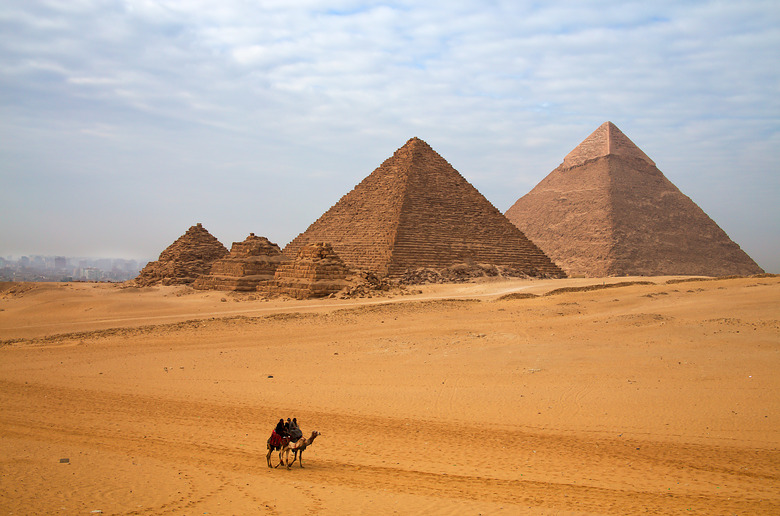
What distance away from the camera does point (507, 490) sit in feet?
14.3

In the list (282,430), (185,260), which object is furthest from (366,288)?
(282,430)

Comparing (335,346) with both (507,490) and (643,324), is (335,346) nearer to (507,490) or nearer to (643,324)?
(643,324)

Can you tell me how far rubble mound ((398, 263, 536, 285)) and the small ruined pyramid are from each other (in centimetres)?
1065

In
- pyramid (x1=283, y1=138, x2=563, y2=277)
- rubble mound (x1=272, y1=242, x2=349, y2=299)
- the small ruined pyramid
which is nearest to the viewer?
rubble mound (x1=272, y1=242, x2=349, y2=299)

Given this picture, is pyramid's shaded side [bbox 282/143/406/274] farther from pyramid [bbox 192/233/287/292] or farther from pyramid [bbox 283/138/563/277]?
pyramid [bbox 192/233/287/292]

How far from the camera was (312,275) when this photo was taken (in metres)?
22.3

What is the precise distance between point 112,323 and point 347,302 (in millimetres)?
7146

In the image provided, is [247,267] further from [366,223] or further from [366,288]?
[366,223]

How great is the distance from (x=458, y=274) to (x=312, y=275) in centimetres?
1239

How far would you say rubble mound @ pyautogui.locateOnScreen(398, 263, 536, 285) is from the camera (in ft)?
102

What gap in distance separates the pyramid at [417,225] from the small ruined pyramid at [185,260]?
801 centimetres

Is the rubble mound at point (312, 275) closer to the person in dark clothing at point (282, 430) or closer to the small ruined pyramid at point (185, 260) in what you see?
the small ruined pyramid at point (185, 260)

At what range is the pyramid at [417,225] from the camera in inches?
1355

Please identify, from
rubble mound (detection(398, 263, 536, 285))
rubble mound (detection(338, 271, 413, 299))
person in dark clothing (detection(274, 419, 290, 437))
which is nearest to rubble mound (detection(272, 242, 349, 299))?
rubble mound (detection(338, 271, 413, 299))
